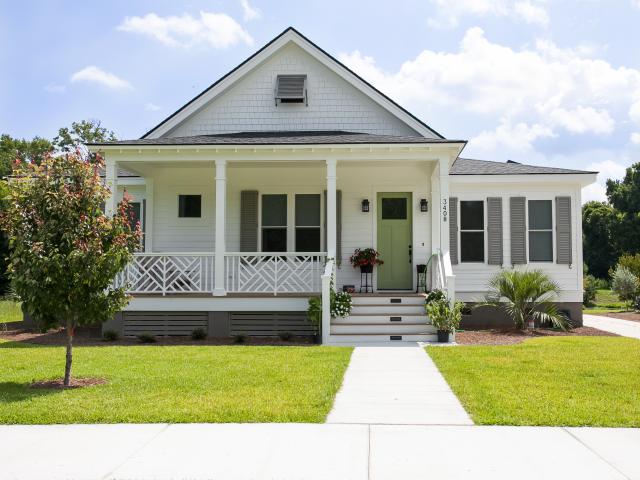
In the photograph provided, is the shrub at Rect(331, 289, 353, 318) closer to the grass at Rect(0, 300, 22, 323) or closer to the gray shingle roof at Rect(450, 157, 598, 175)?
the gray shingle roof at Rect(450, 157, 598, 175)

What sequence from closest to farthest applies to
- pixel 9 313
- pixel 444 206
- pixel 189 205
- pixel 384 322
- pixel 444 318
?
pixel 444 318
pixel 384 322
pixel 444 206
pixel 189 205
pixel 9 313

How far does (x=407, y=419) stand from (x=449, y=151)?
7841mm

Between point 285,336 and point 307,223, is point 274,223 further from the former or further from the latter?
point 285,336

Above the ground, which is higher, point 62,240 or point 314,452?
point 62,240

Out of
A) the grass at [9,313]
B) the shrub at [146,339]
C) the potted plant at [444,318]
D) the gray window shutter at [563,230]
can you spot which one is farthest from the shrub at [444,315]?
the grass at [9,313]

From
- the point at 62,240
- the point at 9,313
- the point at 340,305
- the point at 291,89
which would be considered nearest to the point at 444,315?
the point at 340,305

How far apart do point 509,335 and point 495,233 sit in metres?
3.02

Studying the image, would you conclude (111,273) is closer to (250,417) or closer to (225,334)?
(250,417)

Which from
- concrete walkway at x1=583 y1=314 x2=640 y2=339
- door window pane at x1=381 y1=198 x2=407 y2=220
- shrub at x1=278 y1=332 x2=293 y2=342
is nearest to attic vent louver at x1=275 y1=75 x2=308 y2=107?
door window pane at x1=381 y1=198 x2=407 y2=220

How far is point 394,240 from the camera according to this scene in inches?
595

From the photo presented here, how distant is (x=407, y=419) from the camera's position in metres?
5.88

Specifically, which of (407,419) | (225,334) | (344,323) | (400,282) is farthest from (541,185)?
(407,419)

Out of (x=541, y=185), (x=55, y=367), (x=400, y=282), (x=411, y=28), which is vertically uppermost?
(x=411, y=28)

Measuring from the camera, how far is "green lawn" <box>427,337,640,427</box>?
5.86 m
